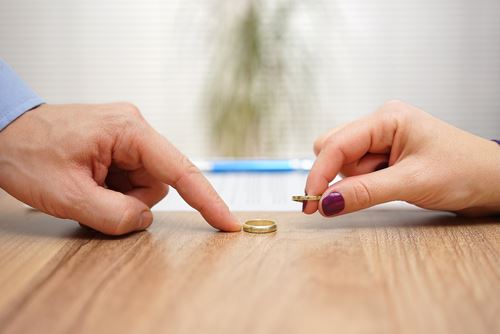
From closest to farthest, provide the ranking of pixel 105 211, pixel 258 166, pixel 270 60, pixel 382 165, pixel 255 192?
pixel 105 211
pixel 382 165
pixel 255 192
pixel 258 166
pixel 270 60

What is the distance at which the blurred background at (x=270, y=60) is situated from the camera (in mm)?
2820

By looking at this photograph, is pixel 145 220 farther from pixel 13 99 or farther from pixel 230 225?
pixel 13 99

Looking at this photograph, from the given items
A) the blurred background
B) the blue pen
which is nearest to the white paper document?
the blue pen

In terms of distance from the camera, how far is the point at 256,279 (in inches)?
22.4

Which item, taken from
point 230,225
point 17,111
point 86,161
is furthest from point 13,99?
point 230,225

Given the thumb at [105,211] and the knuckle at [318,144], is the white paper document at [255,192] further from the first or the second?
the thumb at [105,211]

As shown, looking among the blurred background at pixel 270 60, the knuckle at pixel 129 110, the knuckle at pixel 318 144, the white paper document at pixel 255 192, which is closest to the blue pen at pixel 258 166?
the white paper document at pixel 255 192

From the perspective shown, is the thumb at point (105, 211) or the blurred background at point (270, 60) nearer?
the thumb at point (105, 211)

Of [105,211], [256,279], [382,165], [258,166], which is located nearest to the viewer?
[256,279]

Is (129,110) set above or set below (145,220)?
above

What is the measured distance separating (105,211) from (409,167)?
441mm

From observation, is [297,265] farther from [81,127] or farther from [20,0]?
[20,0]

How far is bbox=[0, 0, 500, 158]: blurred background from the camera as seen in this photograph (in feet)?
9.25

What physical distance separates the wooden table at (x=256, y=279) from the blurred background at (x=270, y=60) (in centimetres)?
202
